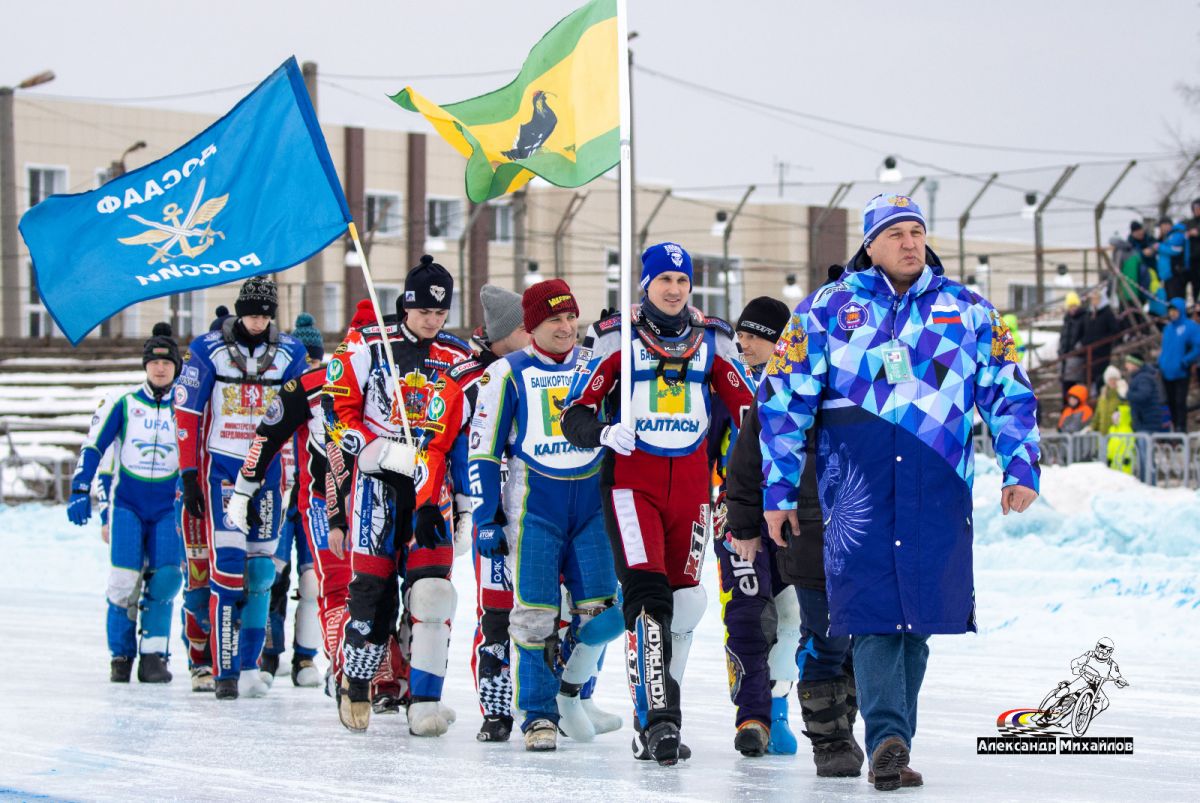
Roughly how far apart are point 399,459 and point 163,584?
3.32 meters

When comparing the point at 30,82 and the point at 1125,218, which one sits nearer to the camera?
the point at 1125,218

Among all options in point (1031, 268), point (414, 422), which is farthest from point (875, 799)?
point (1031, 268)

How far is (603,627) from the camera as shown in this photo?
24.5 feet

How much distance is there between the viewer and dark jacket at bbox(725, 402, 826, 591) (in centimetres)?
652

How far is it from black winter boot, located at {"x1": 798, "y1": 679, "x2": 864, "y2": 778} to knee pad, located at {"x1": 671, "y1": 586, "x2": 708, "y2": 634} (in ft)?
2.00

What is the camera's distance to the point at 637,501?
6.91 m

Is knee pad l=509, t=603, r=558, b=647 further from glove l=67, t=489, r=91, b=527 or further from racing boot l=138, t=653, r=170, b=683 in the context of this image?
glove l=67, t=489, r=91, b=527

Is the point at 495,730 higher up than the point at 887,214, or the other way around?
the point at 887,214

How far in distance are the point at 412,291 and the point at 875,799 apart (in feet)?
11.8

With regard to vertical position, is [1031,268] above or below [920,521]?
above

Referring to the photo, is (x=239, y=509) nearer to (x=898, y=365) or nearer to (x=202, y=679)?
(x=202, y=679)

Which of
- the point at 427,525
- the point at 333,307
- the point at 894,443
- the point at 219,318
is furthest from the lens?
the point at 333,307

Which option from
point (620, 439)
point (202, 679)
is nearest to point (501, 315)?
point (620, 439)

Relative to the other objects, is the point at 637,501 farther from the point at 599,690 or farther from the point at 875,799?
the point at 599,690
